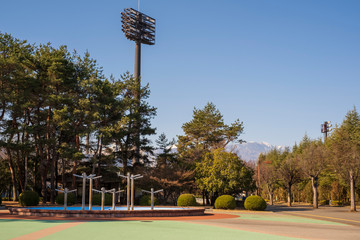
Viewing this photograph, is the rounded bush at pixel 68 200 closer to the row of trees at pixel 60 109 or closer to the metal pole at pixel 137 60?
the row of trees at pixel 60 109

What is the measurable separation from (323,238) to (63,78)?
1302 inches

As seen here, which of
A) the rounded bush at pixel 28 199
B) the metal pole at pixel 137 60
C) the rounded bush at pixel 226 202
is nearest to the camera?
the rounded bush at pixel 28 199

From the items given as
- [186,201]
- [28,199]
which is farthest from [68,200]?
[186,201]

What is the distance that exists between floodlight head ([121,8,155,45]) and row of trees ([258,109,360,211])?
35180 mm

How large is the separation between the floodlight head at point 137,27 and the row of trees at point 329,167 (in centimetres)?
3518

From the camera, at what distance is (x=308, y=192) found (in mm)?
66938

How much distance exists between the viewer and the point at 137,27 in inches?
2771

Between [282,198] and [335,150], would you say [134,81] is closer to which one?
[335,150]

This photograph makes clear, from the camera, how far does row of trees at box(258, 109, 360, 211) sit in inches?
1449

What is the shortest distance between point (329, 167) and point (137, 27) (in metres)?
45.2

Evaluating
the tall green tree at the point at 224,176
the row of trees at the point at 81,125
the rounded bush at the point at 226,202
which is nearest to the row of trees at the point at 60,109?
the row of trees at the point at 81,125

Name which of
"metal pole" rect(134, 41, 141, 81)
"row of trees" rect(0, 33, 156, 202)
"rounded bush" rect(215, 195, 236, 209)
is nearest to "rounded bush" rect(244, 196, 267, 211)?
"rounded bush" rect(215, 195, 236, 209)

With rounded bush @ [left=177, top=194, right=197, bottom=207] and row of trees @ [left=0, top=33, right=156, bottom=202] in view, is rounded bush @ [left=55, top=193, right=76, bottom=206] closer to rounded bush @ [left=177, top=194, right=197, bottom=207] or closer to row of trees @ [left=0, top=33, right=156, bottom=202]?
row of trees @ [left=0, top=33, right=156, bottom=202]

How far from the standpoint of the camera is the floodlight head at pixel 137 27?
6956 cm
